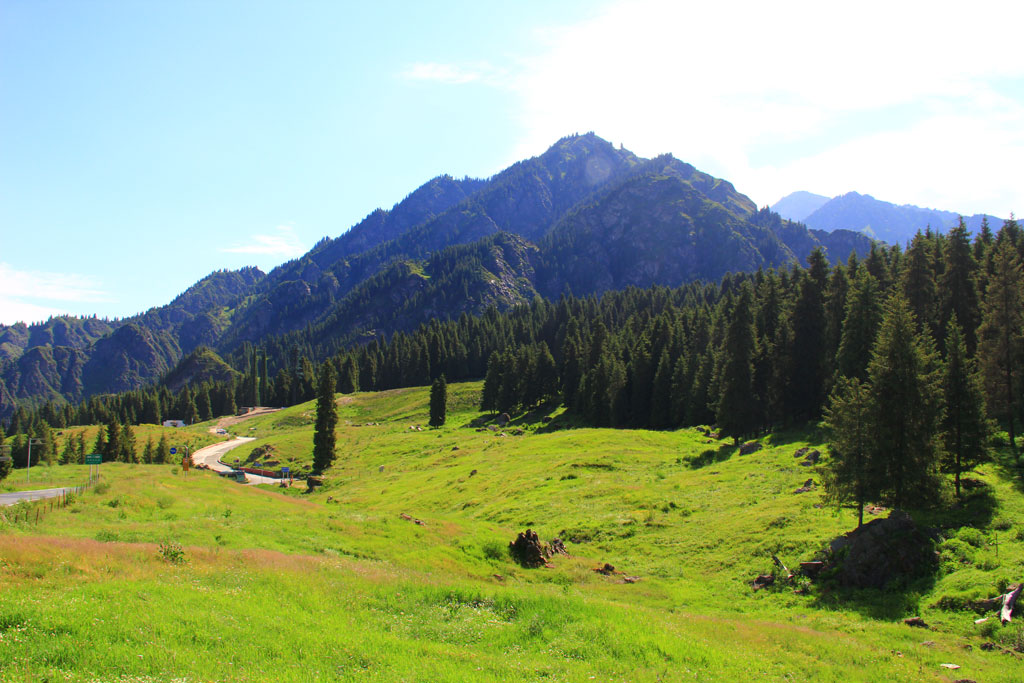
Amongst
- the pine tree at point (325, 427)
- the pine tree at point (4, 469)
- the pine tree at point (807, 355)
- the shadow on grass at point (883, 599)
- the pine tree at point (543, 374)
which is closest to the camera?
the shadow on grass at point (883, 599)

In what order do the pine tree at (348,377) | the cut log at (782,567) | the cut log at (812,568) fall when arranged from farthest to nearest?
the pine tree at (348,377) < the cut log at (782,567) < the cut log at (812,568)

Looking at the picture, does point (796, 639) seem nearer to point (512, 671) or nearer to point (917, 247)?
point (512, 671)

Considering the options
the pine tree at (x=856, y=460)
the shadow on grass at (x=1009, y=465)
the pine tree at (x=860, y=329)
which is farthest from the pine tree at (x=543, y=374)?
the pine tree at (x=856, y=460)

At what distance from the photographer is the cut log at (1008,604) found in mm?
18395

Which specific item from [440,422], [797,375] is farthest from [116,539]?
[440,422]

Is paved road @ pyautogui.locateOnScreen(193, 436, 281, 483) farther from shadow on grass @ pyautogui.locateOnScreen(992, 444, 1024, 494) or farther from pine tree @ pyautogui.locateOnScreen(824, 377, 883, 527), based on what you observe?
shadow on grass @ pyautogui.locateOnScreen(992, 444, 1024, 494)

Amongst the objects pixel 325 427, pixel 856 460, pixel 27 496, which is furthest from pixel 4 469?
pixel 856 460

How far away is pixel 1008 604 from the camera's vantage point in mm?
18891

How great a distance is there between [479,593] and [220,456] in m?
111

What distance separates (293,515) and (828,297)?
227ft

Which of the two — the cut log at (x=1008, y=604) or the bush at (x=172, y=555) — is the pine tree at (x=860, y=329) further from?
the bush at (x=172, y=555)

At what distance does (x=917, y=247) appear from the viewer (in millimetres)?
67750

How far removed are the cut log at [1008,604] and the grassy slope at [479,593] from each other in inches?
37.9

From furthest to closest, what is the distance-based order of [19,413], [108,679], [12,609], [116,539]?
[19,413], [116,539], [12,609], [108,679]
